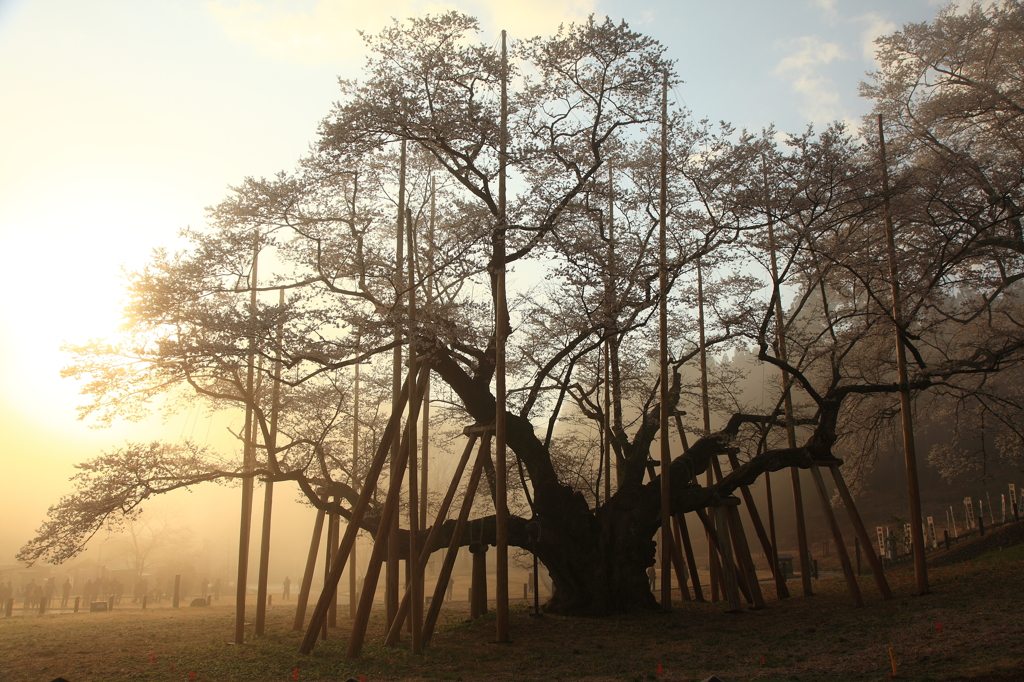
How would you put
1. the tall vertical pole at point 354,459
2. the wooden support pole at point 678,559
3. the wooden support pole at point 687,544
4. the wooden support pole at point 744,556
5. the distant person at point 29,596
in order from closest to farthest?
the wooden support pole at point 744,556
the wooden support pole at point 687,544
the wooden support pole at point 678,559
the tall vertical pole at point 354,459
the distant person at point 29,596

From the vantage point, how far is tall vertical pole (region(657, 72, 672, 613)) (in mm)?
13875

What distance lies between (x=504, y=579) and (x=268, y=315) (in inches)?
272

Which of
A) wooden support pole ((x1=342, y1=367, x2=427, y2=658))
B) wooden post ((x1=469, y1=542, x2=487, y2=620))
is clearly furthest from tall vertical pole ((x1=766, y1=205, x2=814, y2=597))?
wooden support pole ((x1=342, y1=367, x2=427, y2=658))

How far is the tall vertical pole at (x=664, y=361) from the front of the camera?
13875 millimetres

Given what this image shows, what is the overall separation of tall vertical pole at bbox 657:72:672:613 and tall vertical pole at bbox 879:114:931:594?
15.6 ft

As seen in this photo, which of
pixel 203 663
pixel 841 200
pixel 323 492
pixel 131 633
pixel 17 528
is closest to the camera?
pixel 203 663

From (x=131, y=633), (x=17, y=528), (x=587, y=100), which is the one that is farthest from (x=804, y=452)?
(x=17, y=528)

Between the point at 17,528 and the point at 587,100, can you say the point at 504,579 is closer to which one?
the point at 587,100

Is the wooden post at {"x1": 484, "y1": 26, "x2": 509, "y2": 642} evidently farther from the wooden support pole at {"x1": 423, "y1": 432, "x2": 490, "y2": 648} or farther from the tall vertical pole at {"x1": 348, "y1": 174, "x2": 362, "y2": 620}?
the tall vertical pole at {"x1": 348, "y1": 174, "x2": 362, "y2": 620}

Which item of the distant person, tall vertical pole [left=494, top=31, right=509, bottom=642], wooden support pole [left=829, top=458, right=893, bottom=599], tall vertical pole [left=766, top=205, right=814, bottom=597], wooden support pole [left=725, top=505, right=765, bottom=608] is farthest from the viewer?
the distant person

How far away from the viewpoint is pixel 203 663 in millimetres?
11516

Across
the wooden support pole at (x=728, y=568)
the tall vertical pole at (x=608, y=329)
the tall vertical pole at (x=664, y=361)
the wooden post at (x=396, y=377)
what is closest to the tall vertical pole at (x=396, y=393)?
the wooden post at (x=396, y=377)

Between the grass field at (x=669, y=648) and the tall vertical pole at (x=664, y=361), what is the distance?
117 centimetres

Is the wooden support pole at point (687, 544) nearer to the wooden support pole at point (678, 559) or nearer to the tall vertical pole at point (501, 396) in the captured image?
A: the wooden support pole at point (678, 559)
